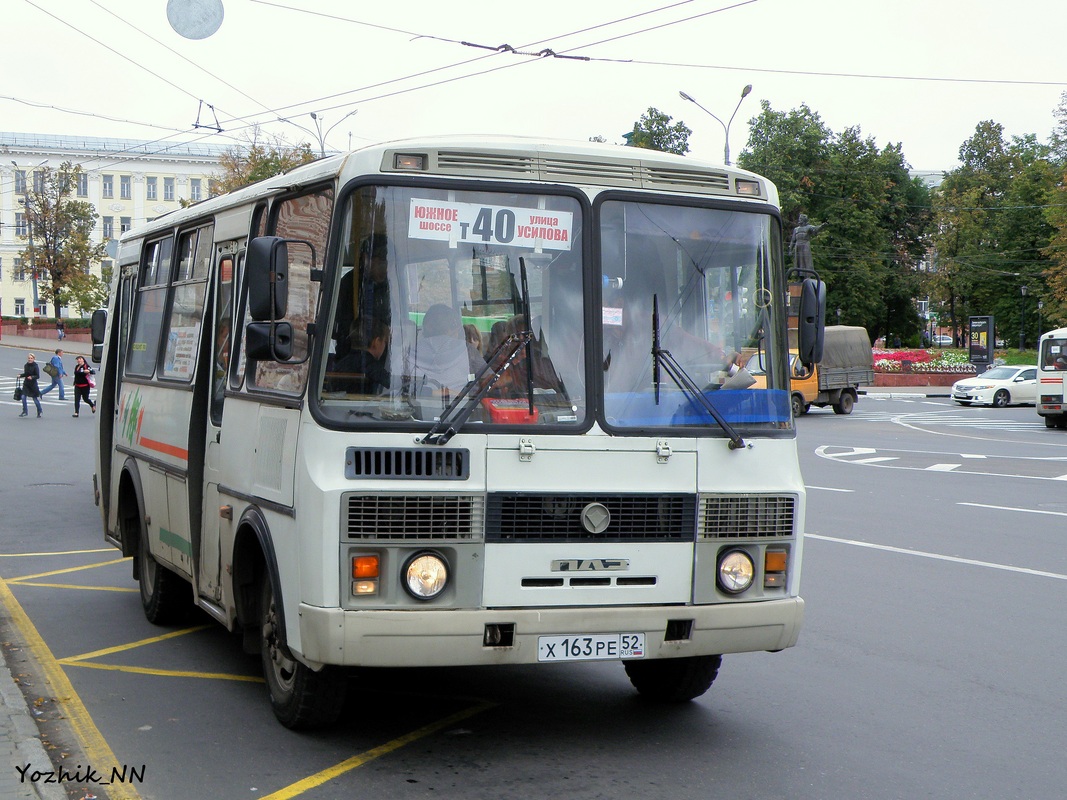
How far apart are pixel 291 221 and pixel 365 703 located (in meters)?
2.44

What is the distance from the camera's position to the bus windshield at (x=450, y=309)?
18.2 feet

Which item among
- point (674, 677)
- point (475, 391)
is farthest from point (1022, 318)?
point (475, 391)

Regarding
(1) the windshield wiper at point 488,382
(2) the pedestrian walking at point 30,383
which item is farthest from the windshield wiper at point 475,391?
(2) the pedestrian walking at point 30,383

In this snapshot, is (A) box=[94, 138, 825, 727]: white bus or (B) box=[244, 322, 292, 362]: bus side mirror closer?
(A) box=[94, 138, 825, 727]: white bus

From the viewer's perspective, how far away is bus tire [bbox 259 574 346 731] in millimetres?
5902

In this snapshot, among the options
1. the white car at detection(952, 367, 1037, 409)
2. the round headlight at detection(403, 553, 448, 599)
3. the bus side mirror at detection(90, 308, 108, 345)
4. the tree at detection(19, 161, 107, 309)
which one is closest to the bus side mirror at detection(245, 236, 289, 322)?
the round headlight at detection(403, 553, 448, 599)

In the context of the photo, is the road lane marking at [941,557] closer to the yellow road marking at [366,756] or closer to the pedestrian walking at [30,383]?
the yellow road marking at [366,756]

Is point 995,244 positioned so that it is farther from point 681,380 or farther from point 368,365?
point 368,365

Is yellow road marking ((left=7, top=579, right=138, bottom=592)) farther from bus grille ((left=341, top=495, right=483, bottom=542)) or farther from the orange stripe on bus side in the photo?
bus grille ((left=341, top=495, right=483, bottom=542))

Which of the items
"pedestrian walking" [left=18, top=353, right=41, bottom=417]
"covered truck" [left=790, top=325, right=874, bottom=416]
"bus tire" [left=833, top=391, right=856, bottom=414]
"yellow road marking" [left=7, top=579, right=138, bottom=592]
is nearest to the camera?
"yellow road marking" [left=7, top=579, right=138, bottom=592]

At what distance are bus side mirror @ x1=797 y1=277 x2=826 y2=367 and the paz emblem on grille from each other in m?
1.55

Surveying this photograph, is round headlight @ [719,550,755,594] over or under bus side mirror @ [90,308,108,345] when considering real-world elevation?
under

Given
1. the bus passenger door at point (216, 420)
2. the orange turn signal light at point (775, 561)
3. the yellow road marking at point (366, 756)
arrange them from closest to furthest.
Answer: the yellow road marking at point (366, 756) < the orange turn signal light at point (775, 561) < the bus passenger door at point (216, 420)

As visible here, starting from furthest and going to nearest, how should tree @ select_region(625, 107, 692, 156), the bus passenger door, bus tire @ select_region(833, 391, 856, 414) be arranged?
tree @ select_region(625, 107, 692, 156), bus tire @ select_region(833, 391, 856, 414), the bus passenger door
